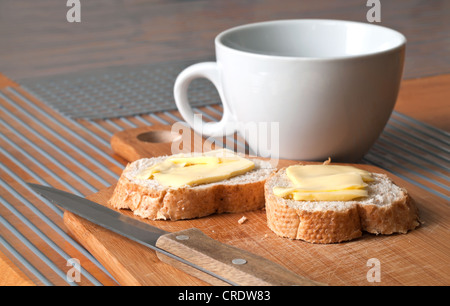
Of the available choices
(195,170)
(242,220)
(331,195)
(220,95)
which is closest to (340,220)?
(331,195)

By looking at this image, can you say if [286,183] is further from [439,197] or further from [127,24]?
[127,24]

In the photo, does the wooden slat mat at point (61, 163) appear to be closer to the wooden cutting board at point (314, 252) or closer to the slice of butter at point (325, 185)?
the wooden cutting board at point (314, 252)

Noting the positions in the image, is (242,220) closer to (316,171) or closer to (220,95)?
(316,171)

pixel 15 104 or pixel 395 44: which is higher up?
pixel 395 44

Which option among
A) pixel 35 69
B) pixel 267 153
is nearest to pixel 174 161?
pixel 267 153

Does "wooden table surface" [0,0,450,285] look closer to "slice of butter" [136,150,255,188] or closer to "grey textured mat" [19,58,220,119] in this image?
"grey textured mat" [19,58,220,119]

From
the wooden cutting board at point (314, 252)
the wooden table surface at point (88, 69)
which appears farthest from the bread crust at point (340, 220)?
the wooden table surface at point (88, 69)
